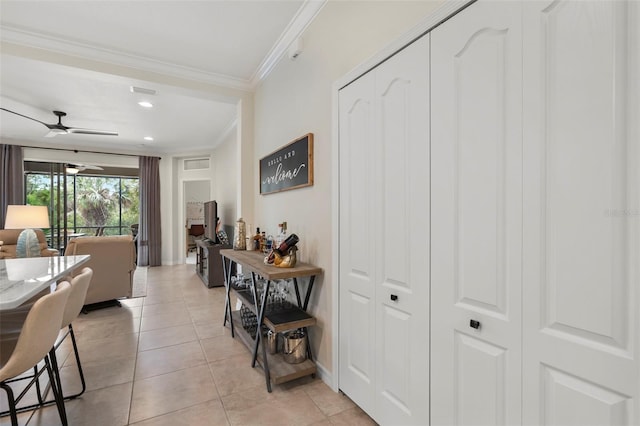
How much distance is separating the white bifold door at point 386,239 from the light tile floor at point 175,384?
35cm

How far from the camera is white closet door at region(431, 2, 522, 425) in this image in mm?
1068

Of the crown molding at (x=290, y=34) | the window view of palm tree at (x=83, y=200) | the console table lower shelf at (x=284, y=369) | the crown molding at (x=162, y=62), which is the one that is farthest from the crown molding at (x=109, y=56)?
the window view of palm tree at (x=83, y=200)

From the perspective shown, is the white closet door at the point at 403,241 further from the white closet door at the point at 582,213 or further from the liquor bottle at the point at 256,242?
the liquor bottle at the point at 256,242

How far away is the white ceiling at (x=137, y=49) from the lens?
2.35 metres

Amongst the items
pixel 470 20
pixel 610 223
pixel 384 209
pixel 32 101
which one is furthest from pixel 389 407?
pixel 32 101

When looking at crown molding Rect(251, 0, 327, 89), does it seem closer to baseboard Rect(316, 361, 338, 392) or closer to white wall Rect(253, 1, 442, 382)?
white wall Rect(253, 1, 442, 382)

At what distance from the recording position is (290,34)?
2.63m

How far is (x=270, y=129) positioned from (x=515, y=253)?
2.65 m

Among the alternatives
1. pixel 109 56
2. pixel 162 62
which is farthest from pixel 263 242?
pixel 109 56

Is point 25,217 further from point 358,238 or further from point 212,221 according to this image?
point 358,238

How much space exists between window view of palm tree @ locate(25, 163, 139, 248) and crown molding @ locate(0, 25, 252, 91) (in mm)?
5392

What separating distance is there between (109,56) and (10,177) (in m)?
5.35

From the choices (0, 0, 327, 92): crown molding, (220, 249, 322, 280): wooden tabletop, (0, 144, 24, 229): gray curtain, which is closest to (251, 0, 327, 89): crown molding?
(0, 0, 327, 92): crown molding

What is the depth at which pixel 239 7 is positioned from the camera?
2.33 metres
